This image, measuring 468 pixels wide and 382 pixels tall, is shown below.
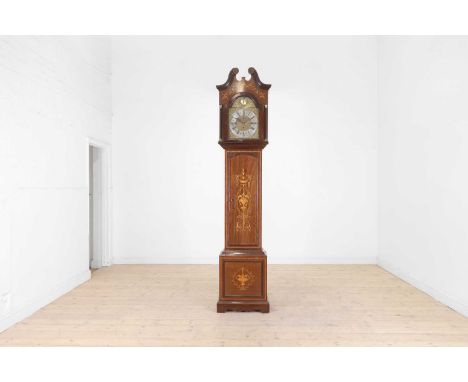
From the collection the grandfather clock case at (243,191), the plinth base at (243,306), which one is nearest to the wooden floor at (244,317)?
the plinth base at (243,306)

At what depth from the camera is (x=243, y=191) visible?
3.71m

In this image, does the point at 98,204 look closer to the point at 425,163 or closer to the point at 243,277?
the point at 243,277

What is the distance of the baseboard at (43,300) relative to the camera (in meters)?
3.28

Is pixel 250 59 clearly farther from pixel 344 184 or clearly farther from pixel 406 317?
pixel 406 317

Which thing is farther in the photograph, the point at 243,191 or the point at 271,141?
the point at 271,141

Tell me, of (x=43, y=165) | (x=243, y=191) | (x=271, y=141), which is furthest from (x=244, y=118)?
(x=271, y=141)

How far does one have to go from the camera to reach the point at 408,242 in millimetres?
4848

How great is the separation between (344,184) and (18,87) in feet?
14.4

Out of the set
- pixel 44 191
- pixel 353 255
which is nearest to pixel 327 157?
pixel 353 255

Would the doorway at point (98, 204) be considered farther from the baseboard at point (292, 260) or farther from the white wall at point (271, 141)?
the baseboard at point (292, 260)

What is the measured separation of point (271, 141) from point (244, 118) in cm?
236

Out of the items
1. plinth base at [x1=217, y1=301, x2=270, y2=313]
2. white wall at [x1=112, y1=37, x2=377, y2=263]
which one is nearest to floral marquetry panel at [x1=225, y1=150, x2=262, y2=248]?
plinth base at [x1=217, y1=301, x2=270, y2=313]

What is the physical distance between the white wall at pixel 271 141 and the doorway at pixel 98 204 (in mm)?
280

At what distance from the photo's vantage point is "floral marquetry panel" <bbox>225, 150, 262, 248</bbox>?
146 inches
